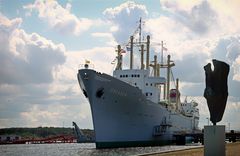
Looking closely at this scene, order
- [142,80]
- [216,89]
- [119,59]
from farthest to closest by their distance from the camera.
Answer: [119,59], [142,80], [216,89]

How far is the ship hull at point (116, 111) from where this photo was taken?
4938 centimetres

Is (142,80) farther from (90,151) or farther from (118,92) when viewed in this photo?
(90,151)

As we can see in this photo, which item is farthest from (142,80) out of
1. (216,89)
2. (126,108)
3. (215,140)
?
(215,140)

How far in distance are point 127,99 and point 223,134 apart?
33772mm

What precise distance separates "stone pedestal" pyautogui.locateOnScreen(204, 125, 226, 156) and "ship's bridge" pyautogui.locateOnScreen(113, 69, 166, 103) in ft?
154

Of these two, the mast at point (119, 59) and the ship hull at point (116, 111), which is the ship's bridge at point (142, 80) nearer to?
the mast at point (119, 59)

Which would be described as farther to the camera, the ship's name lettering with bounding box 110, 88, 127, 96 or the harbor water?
the ship's name lettering with bounding box 110, 88, 127, 96

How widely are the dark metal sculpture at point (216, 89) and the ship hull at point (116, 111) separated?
29163 mm

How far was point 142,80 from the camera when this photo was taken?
227 ft

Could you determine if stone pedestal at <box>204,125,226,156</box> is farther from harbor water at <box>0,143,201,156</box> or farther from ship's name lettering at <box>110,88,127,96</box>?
ship's name lettering at <box>110,88,127,96</box>

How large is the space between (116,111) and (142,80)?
1838cm

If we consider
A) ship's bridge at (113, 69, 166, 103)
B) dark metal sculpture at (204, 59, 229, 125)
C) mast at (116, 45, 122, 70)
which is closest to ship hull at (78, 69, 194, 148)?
ship's bridge at (113, 69, 166, 103)

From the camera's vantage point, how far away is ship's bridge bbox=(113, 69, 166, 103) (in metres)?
68.4

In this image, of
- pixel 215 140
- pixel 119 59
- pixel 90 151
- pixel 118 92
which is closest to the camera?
pixel 215 140
